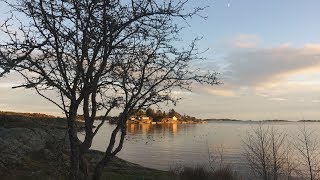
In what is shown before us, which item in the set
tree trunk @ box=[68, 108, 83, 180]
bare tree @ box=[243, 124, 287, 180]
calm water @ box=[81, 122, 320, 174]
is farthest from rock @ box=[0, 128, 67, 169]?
tree trunk @ box=[68, 108, 83, 180]

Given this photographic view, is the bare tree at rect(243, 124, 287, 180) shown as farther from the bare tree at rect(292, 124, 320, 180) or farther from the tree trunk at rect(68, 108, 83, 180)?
the tree trunk at rect(68, 108, 83, 180)

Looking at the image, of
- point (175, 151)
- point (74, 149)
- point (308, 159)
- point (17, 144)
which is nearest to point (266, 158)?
point (308, 159)

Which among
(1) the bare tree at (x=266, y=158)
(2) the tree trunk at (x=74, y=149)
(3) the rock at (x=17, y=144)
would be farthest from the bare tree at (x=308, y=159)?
(2) the tree trunk at (x=74, y=149)

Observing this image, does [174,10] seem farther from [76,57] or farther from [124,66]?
[76,57]

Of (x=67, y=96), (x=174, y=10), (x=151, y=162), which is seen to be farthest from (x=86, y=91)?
(x=151, y=162)

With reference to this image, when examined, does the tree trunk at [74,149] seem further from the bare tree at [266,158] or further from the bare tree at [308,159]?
the bare tree at [308,159]

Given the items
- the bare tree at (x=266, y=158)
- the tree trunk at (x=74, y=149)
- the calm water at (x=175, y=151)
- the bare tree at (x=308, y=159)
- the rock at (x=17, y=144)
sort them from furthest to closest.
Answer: the calm water at (x=175, y=151)
the bare tree at (x=308, y=159)
the rock at (x=17, y=144)
the bare tree at (x=266, y=158)
the tree trunk at (x=74, y=149)

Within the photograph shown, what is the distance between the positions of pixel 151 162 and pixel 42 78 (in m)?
40.0

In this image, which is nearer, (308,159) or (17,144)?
(308,159)

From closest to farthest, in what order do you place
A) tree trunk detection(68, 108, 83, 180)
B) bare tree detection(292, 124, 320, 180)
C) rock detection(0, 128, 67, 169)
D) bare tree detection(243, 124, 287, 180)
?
1. tree trunk detection(68, 108, 83, 180)
2. bare tree detection(243, 124, 287, 180)
3. rock detection(0, 128, 67, 169)
4. bare tree detection(292, 124, 320, 180)

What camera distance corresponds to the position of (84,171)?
7.07 metres

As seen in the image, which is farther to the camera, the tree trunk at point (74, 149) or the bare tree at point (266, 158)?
the bare tree at point (266, 158)

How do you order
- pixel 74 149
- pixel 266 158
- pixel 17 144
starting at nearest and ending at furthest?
pixel 74 149 → pixel 266 158 → pixel 17 144

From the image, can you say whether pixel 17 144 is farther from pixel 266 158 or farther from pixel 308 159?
pixel 308 159
